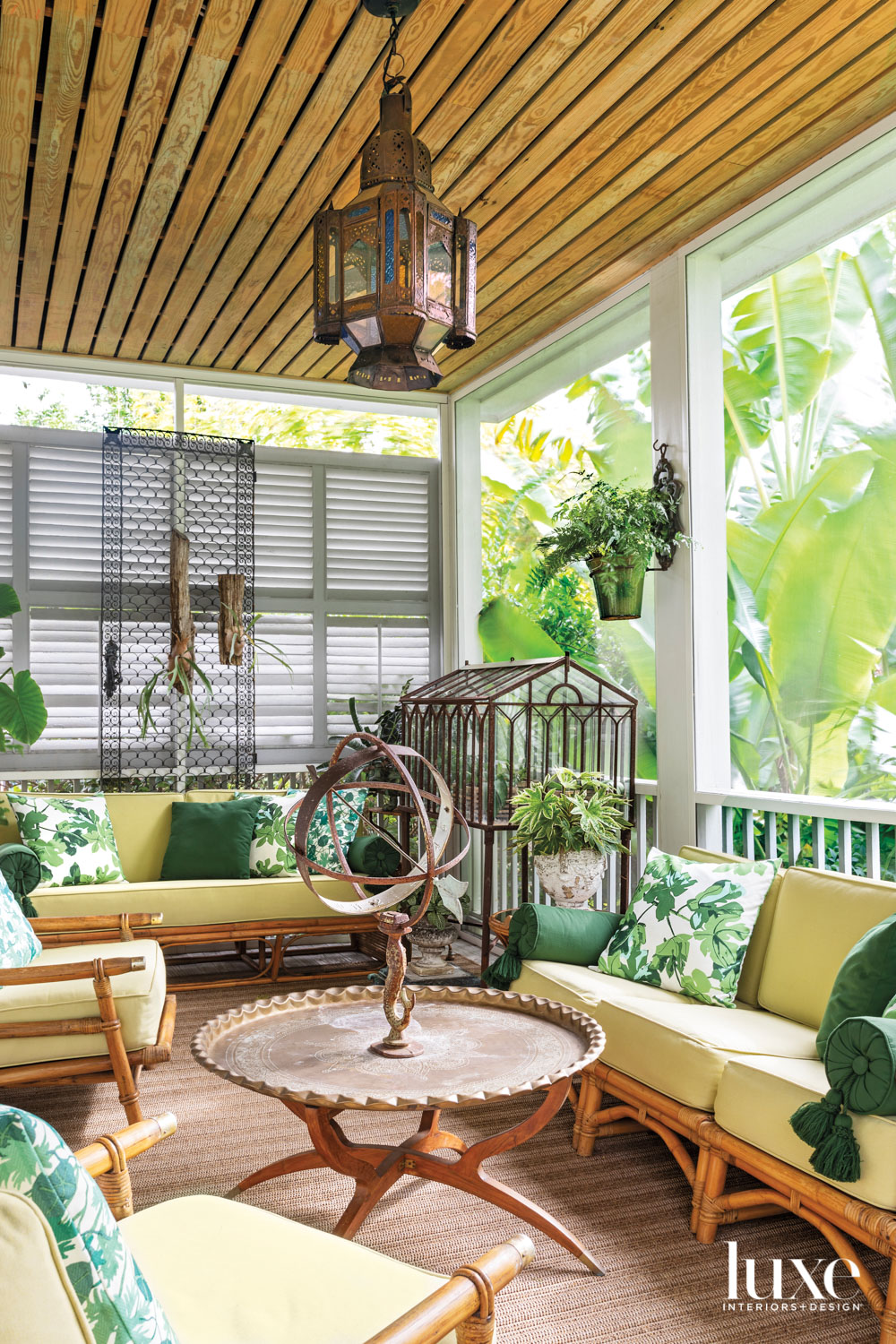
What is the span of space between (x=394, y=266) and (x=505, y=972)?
7.42ft

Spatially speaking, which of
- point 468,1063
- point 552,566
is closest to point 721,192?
point 552,566

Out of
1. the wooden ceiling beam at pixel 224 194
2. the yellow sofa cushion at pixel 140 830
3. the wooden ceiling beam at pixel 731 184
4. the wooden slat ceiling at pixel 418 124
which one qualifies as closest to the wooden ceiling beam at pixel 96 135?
the wooden slat ceiling at pixel 418 124

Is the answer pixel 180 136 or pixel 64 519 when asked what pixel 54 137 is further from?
pixel 64 519

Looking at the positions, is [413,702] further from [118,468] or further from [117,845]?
[118,468]

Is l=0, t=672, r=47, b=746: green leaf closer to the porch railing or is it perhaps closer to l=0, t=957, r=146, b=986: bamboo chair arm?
l=0, t=957, r=146, b=986: bamboo chair arm

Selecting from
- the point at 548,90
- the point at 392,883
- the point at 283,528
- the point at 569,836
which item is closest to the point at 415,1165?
the point at 392,883

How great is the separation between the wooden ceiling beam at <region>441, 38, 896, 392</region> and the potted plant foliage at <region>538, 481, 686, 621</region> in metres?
1.05

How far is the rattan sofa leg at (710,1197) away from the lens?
248 centimetres

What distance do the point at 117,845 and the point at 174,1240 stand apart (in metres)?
3.52

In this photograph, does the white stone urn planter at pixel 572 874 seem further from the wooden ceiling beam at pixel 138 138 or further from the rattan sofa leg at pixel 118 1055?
the wooden ceiling beam at pixel 138 138

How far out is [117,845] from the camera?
4.95 meters

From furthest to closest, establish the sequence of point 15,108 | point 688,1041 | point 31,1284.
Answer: point 15,108 → point 688,1041 → point 31,1284

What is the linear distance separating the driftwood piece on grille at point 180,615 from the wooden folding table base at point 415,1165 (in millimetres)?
3347

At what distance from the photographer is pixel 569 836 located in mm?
3826
